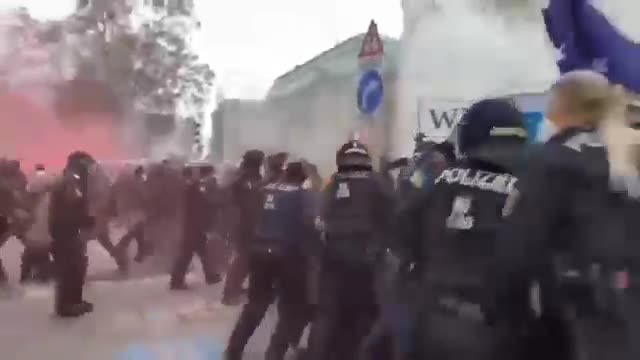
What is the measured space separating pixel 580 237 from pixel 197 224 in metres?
10.5

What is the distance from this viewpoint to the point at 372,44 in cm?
773

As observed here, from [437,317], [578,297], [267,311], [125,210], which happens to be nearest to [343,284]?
[267,311]

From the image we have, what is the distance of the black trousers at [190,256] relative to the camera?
13211 mm

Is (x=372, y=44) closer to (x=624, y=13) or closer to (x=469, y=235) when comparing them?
(x=469, y=235)

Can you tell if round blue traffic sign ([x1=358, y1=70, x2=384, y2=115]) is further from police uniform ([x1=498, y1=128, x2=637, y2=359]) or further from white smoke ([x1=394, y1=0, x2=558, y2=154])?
white smoke ([x1=394, y1=0, x2=558, y2=154])

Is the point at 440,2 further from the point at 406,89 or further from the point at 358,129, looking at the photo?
the point at 358,129

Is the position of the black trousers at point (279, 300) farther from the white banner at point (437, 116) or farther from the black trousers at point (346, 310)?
the white banner at point (437, 116)

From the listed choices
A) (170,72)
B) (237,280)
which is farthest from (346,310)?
(170,72)

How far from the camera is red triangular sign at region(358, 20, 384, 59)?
7.67 meters

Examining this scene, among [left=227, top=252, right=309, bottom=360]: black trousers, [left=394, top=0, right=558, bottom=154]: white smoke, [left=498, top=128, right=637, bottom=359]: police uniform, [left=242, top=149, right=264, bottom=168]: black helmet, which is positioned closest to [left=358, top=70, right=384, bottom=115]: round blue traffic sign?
[left=227, top=252, right=309, bottom=360]: black trousers

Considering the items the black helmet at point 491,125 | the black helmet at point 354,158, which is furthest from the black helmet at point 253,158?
the black helmet at point 491,125

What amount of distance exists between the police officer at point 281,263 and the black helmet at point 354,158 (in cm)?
77

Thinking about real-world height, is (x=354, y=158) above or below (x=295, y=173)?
above

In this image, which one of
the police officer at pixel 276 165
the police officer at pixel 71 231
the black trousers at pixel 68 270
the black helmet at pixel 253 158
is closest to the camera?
the police officer at pixel 276 165
